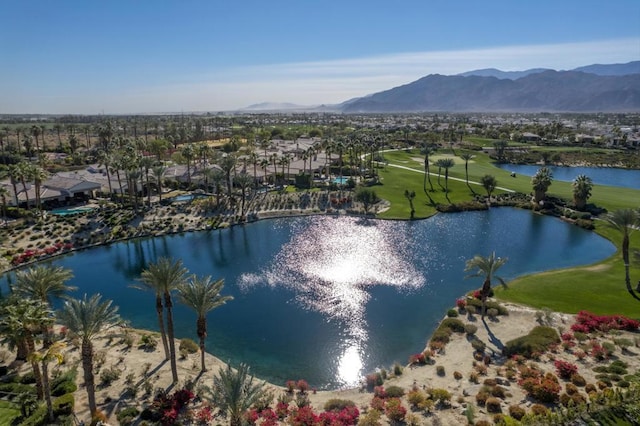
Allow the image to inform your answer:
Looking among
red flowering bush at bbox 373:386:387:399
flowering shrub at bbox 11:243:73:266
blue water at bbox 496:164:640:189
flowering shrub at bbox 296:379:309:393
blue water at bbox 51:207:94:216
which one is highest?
blue water at bbox 51:207:94:216

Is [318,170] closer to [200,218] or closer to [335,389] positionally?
[200,218]

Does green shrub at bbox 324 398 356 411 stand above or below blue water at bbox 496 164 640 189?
below

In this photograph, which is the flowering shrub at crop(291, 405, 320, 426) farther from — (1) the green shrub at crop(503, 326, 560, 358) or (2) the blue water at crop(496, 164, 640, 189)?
(2) the blue water at crop(496, 164, 640, 189)

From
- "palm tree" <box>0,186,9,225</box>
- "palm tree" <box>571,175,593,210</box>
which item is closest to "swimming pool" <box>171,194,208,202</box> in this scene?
"palm tree" <box>0,186,9,225</box>

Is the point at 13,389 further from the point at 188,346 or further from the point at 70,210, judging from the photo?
the point at 70,210

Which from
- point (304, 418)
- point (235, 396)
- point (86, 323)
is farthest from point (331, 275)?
point (86, 323)

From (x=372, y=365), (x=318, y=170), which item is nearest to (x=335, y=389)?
(x=372, y=365)

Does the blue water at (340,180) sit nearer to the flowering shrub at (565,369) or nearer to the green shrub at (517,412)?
the flowering shrub at (565,369)

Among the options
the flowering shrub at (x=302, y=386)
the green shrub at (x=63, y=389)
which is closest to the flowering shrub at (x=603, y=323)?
the flowering shrub at (x=302, y=386)
